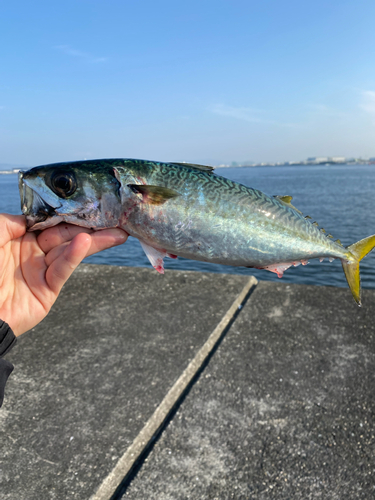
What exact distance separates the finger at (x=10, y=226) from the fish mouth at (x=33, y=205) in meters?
0.25

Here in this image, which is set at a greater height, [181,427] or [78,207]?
[78,207]

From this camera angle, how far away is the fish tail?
2486mm

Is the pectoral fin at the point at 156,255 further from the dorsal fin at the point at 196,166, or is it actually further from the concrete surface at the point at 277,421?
the concrete surface at the point at 277,421

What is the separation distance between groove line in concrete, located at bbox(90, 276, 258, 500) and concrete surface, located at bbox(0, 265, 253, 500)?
0.19 feet

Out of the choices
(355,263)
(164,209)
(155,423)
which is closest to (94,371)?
(155,423)

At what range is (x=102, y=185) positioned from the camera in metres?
2.25

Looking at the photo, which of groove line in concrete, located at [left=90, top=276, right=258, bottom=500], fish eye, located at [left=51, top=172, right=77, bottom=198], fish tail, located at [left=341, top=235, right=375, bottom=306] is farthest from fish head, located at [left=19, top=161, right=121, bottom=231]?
Result: groove line in concrete, located at [left=90, top=276, right=258, bottom=500]

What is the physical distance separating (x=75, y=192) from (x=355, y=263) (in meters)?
1.94

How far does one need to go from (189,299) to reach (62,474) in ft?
10.8

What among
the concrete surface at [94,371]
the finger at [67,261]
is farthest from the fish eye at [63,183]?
the concrete surface at [94,371]

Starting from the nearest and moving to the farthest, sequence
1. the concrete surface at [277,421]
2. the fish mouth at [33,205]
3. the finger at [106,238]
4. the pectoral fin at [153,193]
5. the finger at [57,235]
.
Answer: the pectoral fin at [153,193]
the fish mouth at [33,205]
the finger at [106,238]
the finger at [57,235]
the concrete surface at [277,421]

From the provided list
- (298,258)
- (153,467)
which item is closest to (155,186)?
(298,258)

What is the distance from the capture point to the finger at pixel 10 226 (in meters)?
2.58

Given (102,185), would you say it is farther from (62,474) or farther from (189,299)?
(189,299)
